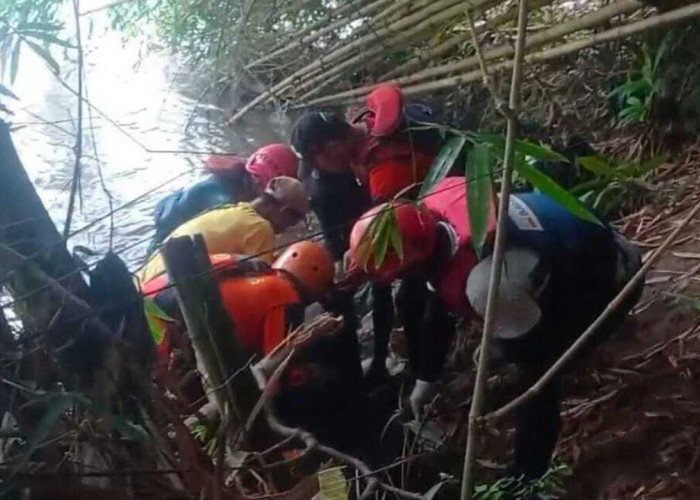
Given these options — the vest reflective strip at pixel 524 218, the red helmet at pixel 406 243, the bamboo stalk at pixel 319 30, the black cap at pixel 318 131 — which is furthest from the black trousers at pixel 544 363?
the bamboo stalk at pixel 319 30

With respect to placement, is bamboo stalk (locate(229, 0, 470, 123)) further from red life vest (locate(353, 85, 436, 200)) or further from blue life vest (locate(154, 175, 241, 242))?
blue life vest (locate(154, 175, 241, 242))

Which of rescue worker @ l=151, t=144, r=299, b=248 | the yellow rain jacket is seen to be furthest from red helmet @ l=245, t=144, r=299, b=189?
the yellow rain jacket

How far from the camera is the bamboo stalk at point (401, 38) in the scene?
3.32 m

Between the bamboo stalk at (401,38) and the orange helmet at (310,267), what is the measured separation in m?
1.13

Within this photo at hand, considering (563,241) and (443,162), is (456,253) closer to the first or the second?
(563,241)

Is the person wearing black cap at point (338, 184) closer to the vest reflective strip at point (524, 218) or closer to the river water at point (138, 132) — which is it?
the river water at point (138, 132)

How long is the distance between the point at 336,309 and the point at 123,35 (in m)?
2.38

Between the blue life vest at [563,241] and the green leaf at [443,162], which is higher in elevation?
the green leaf at [443,162]

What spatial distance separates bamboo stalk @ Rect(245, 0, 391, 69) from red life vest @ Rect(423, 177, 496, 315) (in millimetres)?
1693

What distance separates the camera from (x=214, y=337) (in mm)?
1334

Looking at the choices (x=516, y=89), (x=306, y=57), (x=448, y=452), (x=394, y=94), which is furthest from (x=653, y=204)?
(x=516, y=89)

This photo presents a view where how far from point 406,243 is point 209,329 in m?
0.76

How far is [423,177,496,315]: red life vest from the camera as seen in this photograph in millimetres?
1997

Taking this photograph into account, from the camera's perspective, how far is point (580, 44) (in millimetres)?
2941
